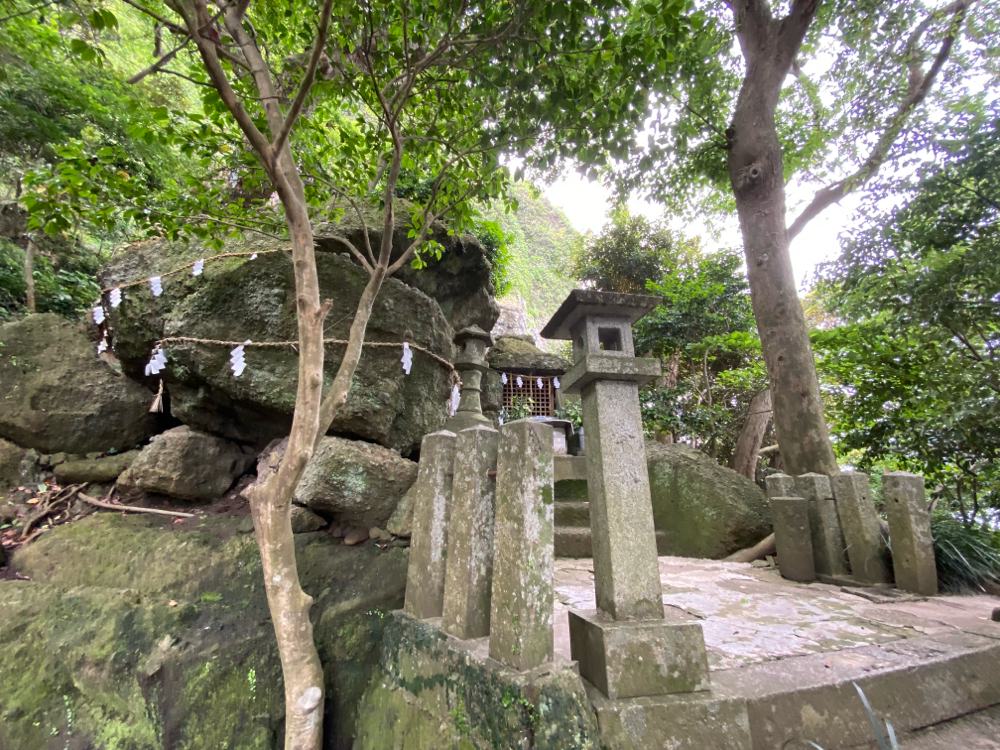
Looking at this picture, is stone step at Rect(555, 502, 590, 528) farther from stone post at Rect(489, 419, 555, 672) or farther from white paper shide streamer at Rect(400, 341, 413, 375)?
stone post at Rect(489, 419, 555, 672)

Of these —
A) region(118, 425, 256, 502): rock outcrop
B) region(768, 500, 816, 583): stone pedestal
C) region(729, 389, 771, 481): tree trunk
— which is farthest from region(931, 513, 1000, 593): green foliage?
region(118, 425, 256, 502): rock outcrop

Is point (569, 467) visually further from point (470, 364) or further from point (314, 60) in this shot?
point (314, 60)

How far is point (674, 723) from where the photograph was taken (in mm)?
2055

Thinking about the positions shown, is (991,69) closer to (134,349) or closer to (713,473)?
(713,473)

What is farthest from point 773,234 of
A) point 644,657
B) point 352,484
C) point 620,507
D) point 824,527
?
point 352,484

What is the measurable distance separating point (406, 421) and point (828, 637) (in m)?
3.92

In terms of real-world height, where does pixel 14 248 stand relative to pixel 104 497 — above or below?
above

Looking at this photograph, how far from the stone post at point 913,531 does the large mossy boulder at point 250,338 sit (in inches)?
183

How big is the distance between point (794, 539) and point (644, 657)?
3527mm

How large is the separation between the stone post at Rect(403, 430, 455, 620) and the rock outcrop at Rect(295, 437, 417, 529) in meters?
1.13

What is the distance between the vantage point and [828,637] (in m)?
2.96

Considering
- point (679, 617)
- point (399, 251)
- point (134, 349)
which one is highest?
→ point (399, 251)

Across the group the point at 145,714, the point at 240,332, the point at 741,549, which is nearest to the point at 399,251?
the point at 240,332

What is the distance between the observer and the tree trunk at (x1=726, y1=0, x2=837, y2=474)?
5562 millimetres
